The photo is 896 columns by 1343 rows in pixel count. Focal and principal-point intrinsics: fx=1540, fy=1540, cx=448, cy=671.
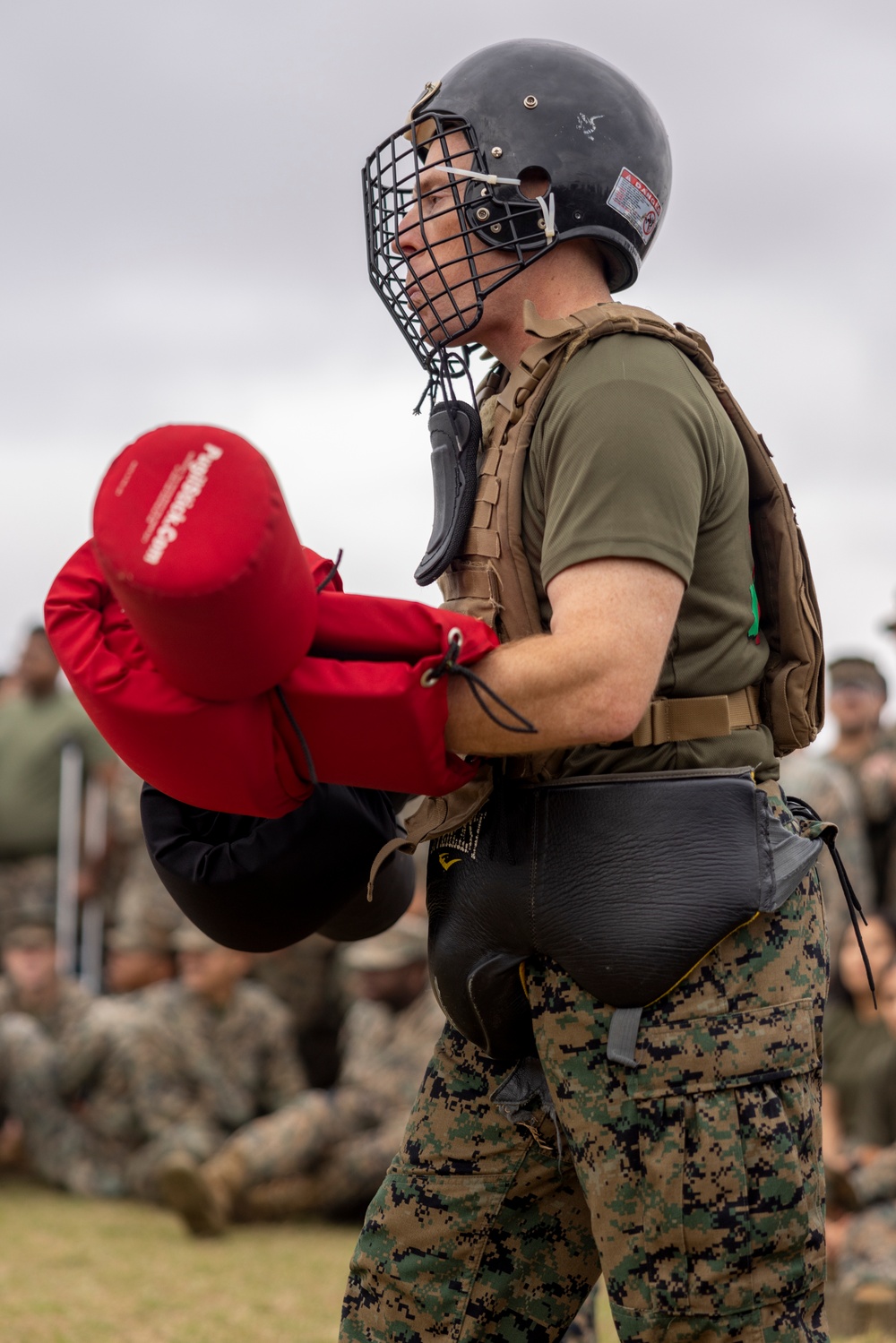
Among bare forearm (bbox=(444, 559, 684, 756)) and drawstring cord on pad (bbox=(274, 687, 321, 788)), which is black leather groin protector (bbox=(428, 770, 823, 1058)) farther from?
drawstring cord on pad (bbox=(274, 687, 321, 788))

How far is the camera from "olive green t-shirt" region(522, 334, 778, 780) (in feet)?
6.95

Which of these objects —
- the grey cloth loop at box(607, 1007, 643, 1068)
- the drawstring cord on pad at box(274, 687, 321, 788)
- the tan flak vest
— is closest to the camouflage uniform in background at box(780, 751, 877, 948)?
the tan flak vest

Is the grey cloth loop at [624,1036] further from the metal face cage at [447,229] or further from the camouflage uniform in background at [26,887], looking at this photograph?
the camouflage uniform in background at [26,887]

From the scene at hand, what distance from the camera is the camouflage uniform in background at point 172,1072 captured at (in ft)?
22.5

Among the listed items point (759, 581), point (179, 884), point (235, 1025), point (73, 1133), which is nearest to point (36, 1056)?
point (73, 1133)

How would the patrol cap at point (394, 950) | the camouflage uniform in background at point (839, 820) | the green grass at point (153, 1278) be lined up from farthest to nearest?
the patrol cap at point (394, 950), the camouflage uniform in background at point (839, 820), the green grass at point (153, 1278)

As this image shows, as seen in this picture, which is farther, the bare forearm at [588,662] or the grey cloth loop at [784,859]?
the grey cloth loop at [784,859]

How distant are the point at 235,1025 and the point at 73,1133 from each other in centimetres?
94

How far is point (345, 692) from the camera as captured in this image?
6.75ft

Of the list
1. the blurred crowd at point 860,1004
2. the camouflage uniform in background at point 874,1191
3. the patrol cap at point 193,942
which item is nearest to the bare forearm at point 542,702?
the blurred crowd at point 860,1004

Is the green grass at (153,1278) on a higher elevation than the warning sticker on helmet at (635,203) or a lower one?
lower

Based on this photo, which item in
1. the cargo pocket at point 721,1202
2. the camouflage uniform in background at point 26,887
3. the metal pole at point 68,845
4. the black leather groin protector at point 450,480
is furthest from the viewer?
the metal pole at point 68,845

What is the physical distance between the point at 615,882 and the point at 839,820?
492 centimetres

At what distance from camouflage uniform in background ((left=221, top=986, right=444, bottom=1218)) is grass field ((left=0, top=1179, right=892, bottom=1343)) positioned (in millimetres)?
156
